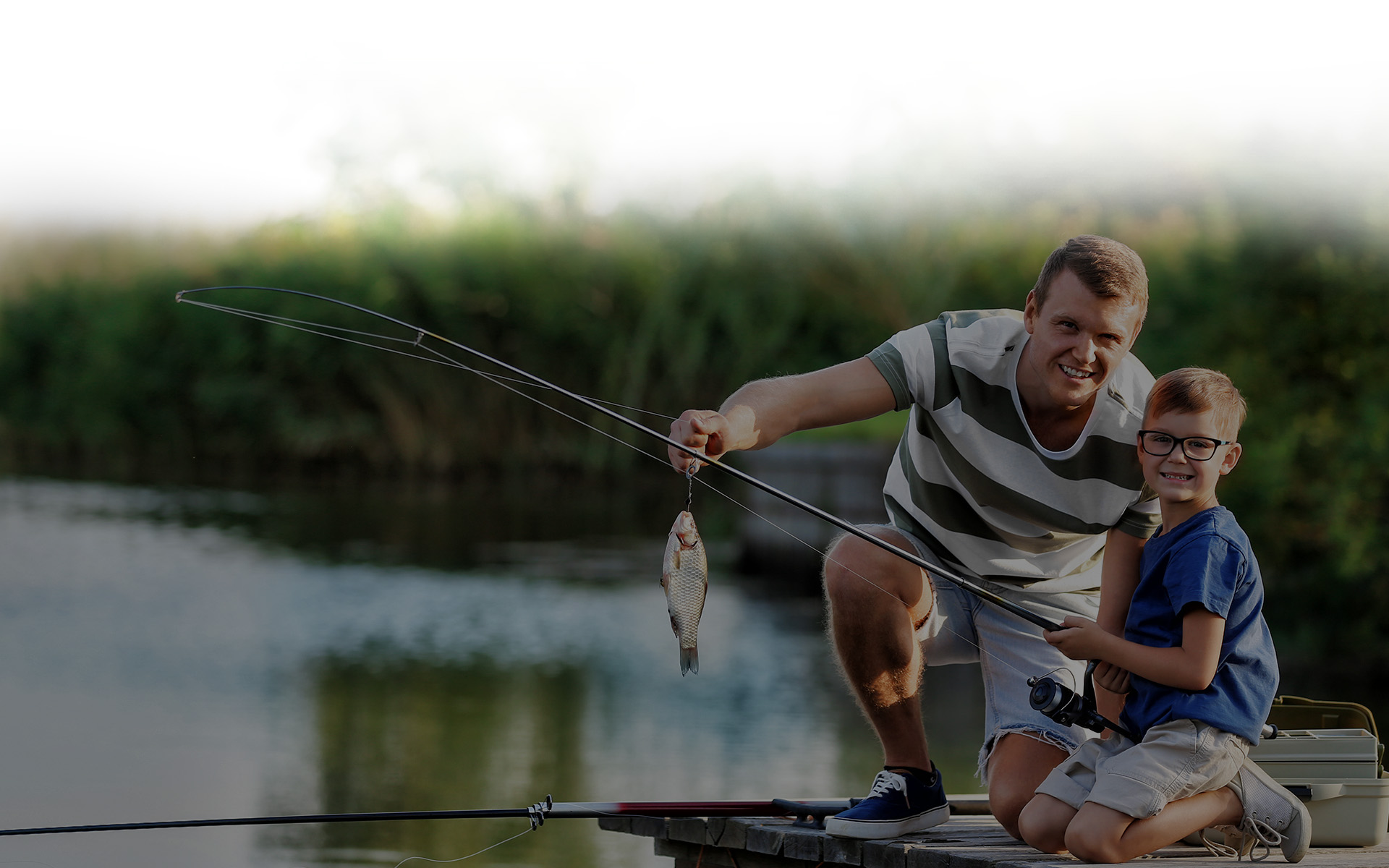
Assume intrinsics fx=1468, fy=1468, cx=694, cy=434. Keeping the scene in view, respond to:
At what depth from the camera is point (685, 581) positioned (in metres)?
2.38

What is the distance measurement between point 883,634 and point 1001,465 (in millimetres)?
388

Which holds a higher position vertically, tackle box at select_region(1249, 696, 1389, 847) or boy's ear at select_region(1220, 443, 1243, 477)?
boy's ear at select_region(1220, 443, 1243, 477)

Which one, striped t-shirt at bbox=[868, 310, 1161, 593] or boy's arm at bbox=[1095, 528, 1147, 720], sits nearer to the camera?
boy's arm at bbox=[1095, 528, 1147, 720]

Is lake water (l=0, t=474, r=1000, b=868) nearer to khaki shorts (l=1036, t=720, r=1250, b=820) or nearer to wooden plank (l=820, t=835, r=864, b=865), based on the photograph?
wooden plank (l=820, t=835, r=864, b=865)

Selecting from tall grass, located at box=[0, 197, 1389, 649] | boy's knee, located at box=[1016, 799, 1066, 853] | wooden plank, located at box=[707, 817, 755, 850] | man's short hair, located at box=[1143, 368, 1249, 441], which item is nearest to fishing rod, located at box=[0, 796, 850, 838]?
wooden plank, located at box=[707, 817, 755, 850]

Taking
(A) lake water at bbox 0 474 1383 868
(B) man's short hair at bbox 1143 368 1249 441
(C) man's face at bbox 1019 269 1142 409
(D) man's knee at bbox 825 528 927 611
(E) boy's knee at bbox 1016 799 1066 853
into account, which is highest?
(C) man's face at bbox 1019 269 1142 409

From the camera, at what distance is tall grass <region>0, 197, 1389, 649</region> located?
62.2 ft

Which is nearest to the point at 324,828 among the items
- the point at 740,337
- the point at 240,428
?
the point at 740,337

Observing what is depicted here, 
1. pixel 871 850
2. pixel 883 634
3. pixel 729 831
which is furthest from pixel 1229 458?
pixel 729 831

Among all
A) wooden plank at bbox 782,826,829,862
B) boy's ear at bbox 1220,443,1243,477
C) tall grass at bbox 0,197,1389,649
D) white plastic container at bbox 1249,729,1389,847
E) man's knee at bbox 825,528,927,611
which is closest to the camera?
boy's ear at bbox 1220,443,1243,477

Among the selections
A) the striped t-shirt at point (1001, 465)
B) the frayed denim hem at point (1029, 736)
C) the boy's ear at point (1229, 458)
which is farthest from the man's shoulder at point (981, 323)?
the frayed denim hem at point (1029, 736)

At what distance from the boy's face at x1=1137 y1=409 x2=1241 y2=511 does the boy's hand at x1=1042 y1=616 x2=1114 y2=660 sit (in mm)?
258

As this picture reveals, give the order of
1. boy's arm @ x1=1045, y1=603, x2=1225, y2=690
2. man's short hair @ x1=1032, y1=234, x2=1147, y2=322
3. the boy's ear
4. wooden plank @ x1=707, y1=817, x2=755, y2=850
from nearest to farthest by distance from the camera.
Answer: boy's arm @ x1=1045, y1=603, x2=1225, y2=690 → the boy's ear → man's short hair @ x1=1032, y1=234, x2=1147, y2=322 → wooden plank @ x1=707, y1=817, x2=755, y2=850

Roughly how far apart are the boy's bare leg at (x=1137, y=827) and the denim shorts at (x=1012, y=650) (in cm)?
39
